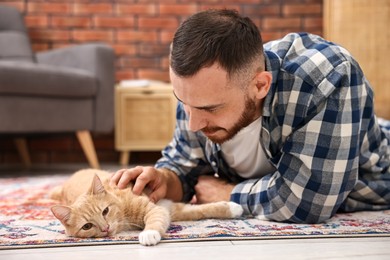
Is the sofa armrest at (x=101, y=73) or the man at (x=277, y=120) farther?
the sofa armrest at (x=101, y=73)

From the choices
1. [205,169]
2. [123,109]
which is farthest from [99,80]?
[205,169]

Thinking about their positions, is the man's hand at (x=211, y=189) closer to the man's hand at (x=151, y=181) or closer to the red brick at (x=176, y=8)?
the man's hand at (x=151, y=181)

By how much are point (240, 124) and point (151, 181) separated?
11.8 inches

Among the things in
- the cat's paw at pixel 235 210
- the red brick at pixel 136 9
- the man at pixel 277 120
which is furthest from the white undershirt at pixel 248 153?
the red brick at pixel 136 9

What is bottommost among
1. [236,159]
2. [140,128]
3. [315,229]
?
[140,128]

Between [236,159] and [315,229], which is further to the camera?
[236,159]

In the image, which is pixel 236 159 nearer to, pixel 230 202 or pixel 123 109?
pixel 230 202

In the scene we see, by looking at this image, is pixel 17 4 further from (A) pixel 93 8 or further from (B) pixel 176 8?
(B) pixel 176 8

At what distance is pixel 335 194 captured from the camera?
3.92 feet

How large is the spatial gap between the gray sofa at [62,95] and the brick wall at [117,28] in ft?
1.96

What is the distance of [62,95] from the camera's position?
2588 mm

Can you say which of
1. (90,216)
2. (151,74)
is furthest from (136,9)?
(90,216)

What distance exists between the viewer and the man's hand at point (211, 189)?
1.38m

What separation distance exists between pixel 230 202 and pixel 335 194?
271 millimetres
